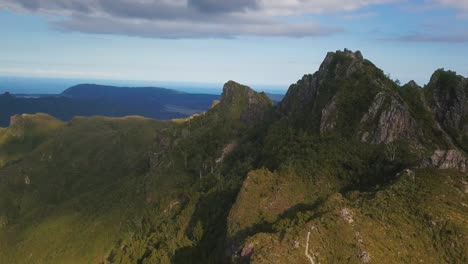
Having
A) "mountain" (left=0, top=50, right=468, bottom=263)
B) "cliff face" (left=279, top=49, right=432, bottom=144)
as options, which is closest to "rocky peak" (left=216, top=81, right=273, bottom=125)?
"mountain" (left=0, top=50, right=468, bottom=263)

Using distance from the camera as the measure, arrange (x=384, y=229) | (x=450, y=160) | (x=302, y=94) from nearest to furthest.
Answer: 1. (x=384, y=229)
2. (x=450, y=160)
3. (x=302, y=94)

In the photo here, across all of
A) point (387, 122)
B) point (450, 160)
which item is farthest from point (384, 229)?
point (387, 122)

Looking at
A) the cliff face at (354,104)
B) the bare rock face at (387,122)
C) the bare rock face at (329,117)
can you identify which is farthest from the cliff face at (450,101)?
the bare rock face at (329,117)

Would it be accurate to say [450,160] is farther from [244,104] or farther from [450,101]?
[244,104]

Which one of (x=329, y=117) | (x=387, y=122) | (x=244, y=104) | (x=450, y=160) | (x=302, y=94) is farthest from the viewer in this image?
(x=244, y=104)

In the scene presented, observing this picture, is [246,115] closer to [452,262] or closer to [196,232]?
[196,232]

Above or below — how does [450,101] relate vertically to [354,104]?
above

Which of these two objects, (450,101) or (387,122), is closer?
(387,122)

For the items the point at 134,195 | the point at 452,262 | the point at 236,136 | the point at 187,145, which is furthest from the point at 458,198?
the point at 134,195

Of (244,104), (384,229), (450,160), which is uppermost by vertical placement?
(244,104)
